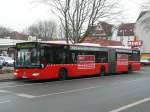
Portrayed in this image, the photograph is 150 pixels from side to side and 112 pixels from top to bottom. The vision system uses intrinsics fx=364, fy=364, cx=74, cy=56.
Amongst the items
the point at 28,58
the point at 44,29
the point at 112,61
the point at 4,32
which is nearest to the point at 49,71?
the point at 28,58

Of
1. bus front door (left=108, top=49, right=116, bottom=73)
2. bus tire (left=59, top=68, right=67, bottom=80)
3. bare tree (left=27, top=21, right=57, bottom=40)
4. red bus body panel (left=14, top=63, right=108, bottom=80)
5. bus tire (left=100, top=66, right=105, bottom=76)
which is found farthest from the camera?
bare tree (left=27, top=21, right=57, bottom=40)

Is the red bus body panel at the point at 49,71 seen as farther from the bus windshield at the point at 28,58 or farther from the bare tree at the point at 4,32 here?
the bare tree at the point at 4,32

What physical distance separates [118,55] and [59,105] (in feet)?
75.4

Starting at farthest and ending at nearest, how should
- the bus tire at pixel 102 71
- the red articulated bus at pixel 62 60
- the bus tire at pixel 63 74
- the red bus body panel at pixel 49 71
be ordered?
the bus tire at pixel 102 71 → the bus tire at pixel 63 74 → the red articulated bus at pixel 62 60 → the red bus body panel at pixel 49 71

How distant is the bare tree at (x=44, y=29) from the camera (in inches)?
4230

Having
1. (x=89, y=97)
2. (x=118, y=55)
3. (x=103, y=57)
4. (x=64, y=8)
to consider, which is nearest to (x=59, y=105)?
(x=89, y=97)

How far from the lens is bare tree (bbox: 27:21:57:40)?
107438 mm

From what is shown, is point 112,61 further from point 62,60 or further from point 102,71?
point 62,60

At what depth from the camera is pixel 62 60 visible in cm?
2603

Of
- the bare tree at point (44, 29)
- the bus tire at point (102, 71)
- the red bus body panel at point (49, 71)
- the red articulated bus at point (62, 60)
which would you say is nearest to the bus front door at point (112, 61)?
the red articulated bus at point (62, 60)

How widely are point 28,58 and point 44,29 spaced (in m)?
87.5

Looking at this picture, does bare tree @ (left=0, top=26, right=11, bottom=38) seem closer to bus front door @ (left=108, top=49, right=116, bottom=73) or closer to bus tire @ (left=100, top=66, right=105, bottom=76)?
bus front door @ (left=108, top=49, right=116, bottom=73)

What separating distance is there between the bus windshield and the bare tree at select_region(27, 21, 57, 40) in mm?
80114

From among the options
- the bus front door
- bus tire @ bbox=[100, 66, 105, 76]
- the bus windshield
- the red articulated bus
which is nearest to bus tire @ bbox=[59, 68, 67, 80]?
the red articulated bus
